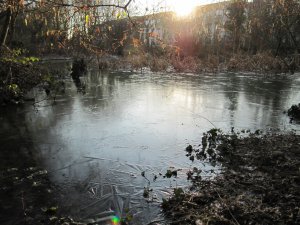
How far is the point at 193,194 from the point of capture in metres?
5.22

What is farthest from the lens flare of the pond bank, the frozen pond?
the pond bank

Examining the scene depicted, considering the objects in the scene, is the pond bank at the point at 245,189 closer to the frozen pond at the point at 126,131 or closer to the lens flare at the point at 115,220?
the frozen pond at the point at 126,131

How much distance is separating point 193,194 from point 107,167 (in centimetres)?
223

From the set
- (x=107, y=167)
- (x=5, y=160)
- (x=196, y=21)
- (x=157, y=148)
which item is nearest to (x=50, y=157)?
(x=5, y=160)

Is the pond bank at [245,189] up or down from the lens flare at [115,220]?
up

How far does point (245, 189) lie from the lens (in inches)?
211

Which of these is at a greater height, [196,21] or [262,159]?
[196,21]

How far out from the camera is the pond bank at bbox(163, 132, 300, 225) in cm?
452

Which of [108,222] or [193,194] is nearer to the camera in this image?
[108,222]

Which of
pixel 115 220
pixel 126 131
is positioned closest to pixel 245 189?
pixel 115 220

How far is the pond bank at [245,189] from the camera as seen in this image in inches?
178

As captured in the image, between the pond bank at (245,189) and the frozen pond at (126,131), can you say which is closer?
the pond bank at (245,189)

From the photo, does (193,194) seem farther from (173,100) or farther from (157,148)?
(173,100)

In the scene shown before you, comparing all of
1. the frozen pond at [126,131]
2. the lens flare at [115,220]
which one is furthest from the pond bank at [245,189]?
the lens flare at [115,220]
